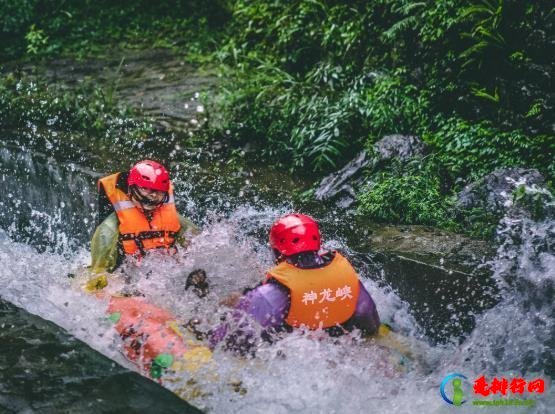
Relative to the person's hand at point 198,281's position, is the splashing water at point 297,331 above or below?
below

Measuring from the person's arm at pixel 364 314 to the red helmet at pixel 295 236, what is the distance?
19.1 inches

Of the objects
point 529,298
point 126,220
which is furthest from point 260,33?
point 529,298

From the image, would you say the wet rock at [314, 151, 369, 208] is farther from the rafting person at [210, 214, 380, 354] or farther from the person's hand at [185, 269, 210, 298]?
the rafting person at [210, 214, 380, 354]

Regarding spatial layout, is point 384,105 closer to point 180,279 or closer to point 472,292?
point 472,292

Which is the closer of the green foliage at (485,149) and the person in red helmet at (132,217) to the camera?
the person in red helmet at (132,217)

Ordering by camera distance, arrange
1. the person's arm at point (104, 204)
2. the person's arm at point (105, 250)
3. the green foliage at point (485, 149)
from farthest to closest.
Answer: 1. the green foliage at point (485, 149)
2. the person's arm at point (104, 204)
3. the person's arm at point (105, 250)

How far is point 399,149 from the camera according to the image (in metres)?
6.81

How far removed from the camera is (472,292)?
4895 millimetres

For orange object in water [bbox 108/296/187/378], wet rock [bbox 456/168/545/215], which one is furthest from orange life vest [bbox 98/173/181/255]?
wet rock [bbox 456/168/545/215]

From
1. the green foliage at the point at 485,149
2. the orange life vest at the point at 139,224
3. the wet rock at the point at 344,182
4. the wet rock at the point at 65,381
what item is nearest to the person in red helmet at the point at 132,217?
the orange life vest at the point at 139,224

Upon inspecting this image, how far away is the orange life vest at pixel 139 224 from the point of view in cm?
476

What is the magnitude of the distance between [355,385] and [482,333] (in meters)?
1.33

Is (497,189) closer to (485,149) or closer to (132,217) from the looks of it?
(485,149)

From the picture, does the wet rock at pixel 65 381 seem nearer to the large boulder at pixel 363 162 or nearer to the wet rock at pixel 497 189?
the large boulder at pixel 363 162
